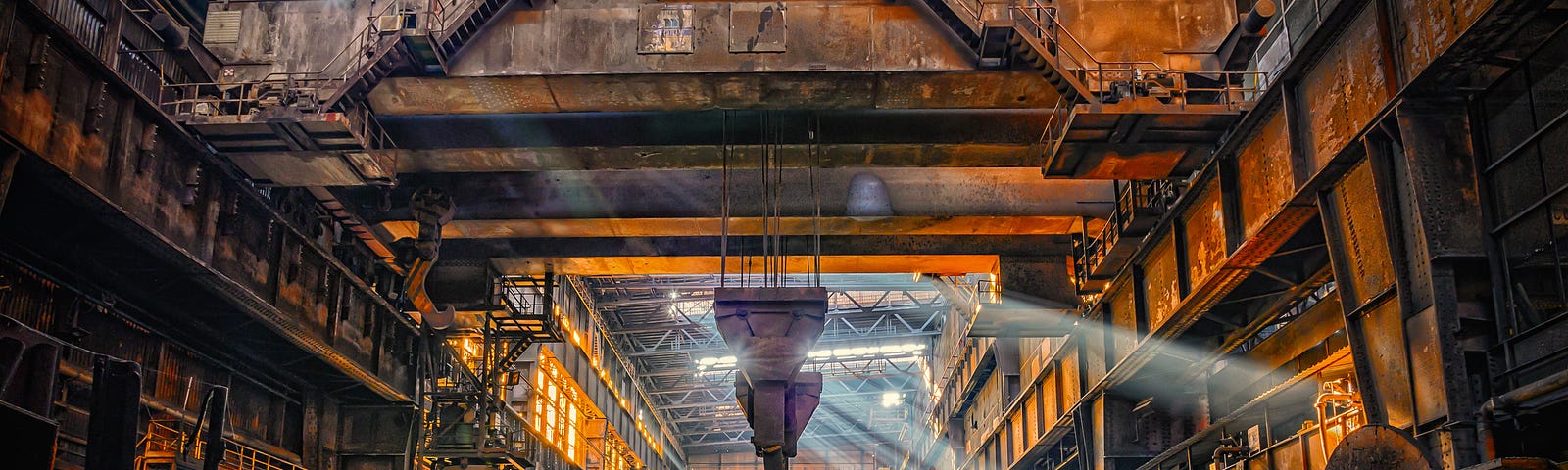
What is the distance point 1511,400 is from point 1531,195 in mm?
1375

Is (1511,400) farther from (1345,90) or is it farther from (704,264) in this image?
(704,264)

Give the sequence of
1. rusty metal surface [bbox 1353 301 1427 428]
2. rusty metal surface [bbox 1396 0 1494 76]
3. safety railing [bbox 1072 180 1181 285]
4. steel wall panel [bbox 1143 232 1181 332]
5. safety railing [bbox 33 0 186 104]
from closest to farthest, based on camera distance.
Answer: rusty metal surface [bbox 1396 0 1494 76] → rusty metal surface [bbox 1353 301 1427 428] → safety railing [bbox 33 0 186 104] → steel wall panel [bbox 1143 232 1181 332] → safety railing [bbox 1072 180 1181 285]

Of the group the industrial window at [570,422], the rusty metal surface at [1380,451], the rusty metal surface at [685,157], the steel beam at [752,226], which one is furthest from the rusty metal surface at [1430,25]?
the industrial window at [570,422]

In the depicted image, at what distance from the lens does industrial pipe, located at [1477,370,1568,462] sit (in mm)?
7082

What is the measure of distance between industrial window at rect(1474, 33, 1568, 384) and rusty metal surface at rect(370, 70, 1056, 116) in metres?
5.52

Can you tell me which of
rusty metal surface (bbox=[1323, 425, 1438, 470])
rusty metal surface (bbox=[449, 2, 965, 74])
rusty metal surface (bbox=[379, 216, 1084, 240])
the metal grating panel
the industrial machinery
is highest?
the metal grating panel

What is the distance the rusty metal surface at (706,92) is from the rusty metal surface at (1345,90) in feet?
10.9

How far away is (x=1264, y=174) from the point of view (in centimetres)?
1186

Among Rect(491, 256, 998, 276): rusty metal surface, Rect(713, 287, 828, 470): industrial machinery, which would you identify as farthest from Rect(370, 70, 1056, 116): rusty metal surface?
Rect(491, 256, 998, 276): rusty metal surface

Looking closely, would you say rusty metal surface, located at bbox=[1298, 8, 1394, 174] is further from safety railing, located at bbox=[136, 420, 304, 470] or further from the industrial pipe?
safety railing, located at bbox=[136, 420, 304, 470]

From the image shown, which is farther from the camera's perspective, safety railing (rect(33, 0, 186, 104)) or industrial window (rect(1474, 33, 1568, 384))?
safety railing (rect(33, 0, 186, 104))

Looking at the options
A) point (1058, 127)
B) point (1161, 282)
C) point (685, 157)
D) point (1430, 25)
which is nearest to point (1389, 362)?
point (1430, 25)

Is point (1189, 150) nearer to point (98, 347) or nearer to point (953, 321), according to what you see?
point (98, 347)

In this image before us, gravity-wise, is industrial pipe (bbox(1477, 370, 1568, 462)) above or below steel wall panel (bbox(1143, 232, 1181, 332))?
below
